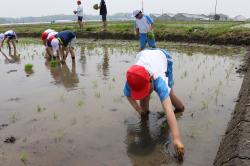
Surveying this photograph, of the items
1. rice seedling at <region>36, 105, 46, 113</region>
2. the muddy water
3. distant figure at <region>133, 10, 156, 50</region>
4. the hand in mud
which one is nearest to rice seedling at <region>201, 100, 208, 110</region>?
the muddy water

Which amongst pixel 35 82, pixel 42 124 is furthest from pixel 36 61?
pixel 42 124

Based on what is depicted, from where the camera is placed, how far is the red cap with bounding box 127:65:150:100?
324 cm

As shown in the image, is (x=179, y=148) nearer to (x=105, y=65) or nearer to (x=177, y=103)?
(x=177, y=103)

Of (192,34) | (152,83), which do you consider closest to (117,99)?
(152,83)

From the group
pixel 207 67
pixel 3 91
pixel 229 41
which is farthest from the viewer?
pixel 229 41

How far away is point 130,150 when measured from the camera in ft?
11.8

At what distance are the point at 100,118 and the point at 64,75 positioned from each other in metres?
3.33

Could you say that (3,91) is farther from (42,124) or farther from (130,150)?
(130,150)

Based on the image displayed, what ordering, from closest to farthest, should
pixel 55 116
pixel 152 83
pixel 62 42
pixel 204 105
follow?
pixel 152 83 < pixel 55 116 < pixel 204 105 < pixel 62 42

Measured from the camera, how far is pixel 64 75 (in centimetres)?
764

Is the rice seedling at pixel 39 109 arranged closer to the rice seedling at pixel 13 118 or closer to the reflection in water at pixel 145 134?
the rice seedling at pixel 13 118

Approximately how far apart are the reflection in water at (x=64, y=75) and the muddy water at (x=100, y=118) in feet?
0.08

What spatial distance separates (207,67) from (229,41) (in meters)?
4.65

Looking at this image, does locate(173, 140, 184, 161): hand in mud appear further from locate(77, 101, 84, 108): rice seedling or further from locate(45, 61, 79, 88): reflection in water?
locate(45, 61, 79, 88): reflection in water
